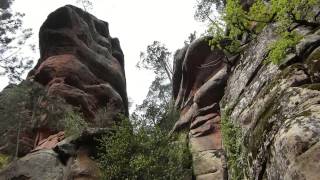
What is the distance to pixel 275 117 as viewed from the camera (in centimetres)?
1209

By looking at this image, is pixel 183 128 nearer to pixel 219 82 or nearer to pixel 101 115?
pixel 219 82

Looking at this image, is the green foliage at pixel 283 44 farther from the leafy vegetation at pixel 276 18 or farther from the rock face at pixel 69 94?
the rock face at pixel 69 94

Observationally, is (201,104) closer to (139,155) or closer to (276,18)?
(139,155)

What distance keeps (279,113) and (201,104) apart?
1778cm

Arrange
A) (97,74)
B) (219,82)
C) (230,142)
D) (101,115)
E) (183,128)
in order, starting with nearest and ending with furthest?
(230,142)
(219,82)
(183,128)
(101,115)
(97,74)

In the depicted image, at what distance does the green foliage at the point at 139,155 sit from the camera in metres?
21.7

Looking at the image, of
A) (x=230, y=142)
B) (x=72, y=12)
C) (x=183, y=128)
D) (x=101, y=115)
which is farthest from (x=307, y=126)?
(x=72, y=12)

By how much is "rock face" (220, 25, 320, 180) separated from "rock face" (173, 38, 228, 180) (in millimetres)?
3964

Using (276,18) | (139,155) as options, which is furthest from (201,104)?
(276,18)

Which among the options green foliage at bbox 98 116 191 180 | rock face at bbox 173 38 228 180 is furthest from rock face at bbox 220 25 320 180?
green foliage at bbox 98 116 191 180

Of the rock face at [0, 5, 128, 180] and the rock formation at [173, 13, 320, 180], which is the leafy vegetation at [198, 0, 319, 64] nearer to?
the rock formation at [173, 13, 320, 180]

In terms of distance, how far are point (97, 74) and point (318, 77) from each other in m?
33.2

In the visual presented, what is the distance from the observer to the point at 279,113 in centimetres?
1207

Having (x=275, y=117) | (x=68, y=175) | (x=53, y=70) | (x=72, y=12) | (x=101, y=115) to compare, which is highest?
(x=72, y=12)
